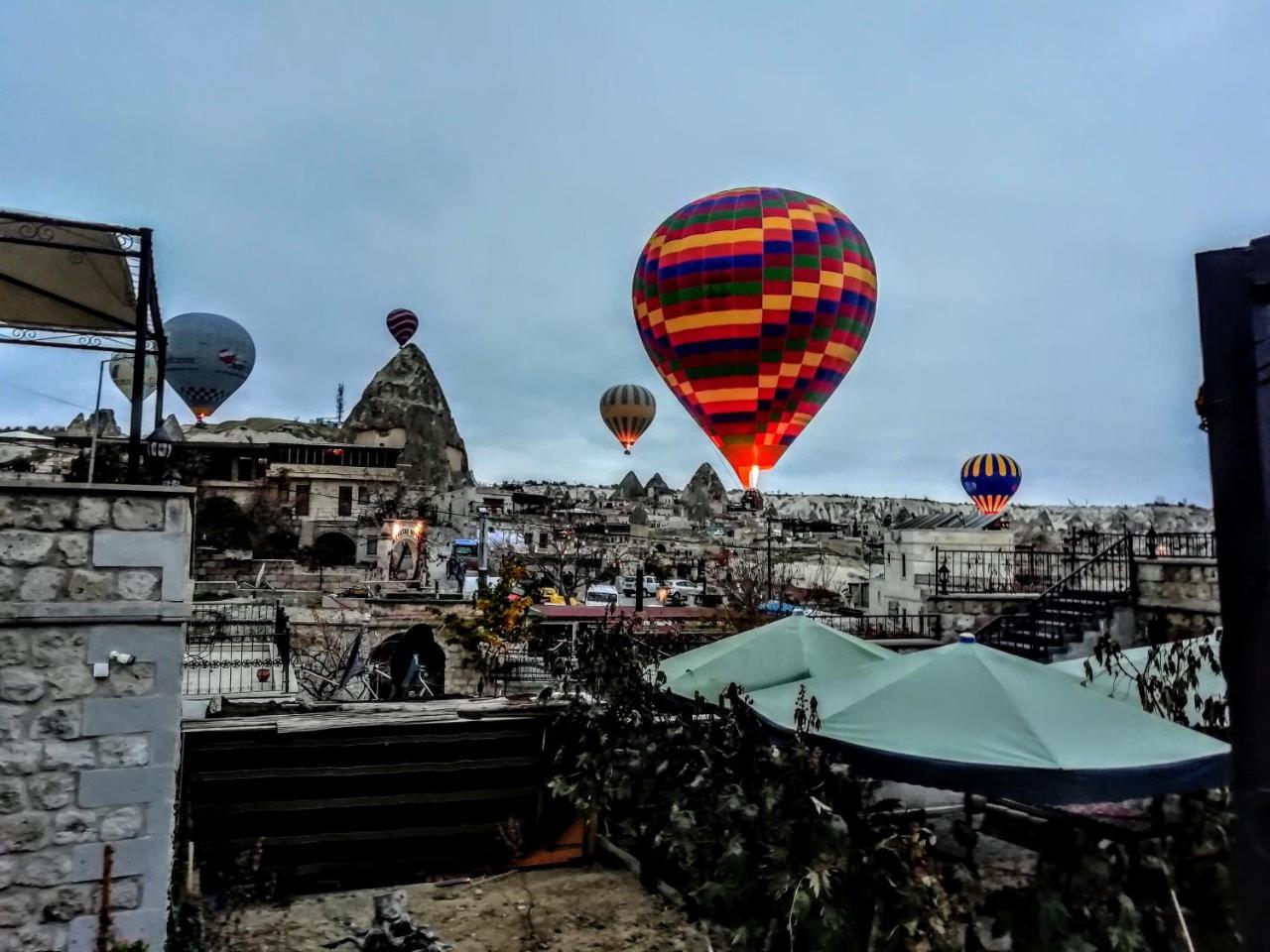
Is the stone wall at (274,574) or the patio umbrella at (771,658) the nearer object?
the patio umbrella at (771,658)

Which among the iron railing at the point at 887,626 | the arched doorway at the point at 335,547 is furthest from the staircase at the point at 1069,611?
the arched doorway at the point at 335,547

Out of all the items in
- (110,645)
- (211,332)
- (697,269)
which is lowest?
(110,645)

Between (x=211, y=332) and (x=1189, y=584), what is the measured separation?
4016 centimetres

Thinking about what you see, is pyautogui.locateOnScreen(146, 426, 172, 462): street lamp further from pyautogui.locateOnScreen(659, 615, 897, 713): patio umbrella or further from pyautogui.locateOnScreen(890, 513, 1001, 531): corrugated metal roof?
pyautogui.locateOnScreen(890, 513, 1001, 531): corrugated metal roof

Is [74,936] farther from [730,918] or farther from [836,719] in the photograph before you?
[836,719]

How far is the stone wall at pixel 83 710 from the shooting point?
158 inches

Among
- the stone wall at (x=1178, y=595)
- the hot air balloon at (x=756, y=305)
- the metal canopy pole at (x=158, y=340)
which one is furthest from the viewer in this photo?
the hot air balloon at (x=756, y=305)

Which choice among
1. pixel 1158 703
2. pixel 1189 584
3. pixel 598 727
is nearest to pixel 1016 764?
pixel 1158 703

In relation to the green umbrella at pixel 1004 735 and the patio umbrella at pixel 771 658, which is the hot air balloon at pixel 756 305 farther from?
the green umbrella at pixel 1004 735

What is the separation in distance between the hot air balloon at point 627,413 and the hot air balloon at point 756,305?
17.9 meters

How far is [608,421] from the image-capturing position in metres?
36.1

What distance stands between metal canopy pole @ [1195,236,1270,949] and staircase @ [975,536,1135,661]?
12710 mm

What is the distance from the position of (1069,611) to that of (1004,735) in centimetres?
1141

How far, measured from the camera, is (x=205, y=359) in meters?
38.7
